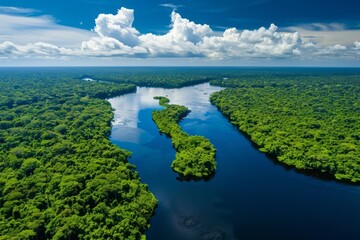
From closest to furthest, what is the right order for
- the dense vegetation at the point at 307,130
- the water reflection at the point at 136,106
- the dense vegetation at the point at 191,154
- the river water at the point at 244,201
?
1. the river water at the point at 244,201
2. the dense vegetation at the point at 191,154
3. the dense vegetation at the point at 307,130
4. the water reflection at the point at 136,106

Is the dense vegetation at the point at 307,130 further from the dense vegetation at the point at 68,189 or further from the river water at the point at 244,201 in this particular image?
the dense vegetation at the point at 68,189

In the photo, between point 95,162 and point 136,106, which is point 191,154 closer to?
point 95,162

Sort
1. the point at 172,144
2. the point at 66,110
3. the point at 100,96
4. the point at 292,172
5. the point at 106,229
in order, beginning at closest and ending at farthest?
the point at 106,229 < the point at 292,172 < the point at 172,144 < the point at 66,110 < the point at 100,96

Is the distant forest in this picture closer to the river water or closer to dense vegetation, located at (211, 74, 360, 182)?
dense vegetation, located at (211, 74, 360, 182)

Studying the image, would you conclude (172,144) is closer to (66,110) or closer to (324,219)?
(324,219)

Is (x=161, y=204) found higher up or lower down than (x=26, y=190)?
lower down

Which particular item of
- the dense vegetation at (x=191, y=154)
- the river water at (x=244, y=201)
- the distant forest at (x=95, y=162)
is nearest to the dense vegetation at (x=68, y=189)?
the distant forest at (x=95, y=162)

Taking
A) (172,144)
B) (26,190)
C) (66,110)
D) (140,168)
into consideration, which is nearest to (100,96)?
(66,110)

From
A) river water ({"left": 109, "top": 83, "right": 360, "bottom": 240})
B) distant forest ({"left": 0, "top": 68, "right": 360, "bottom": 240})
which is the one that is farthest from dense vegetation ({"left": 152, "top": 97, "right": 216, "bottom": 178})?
river water ({"left": 109, "top": 83, "right": 360, "bottom": 240})

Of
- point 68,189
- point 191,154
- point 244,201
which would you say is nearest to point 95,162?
point 68,189
